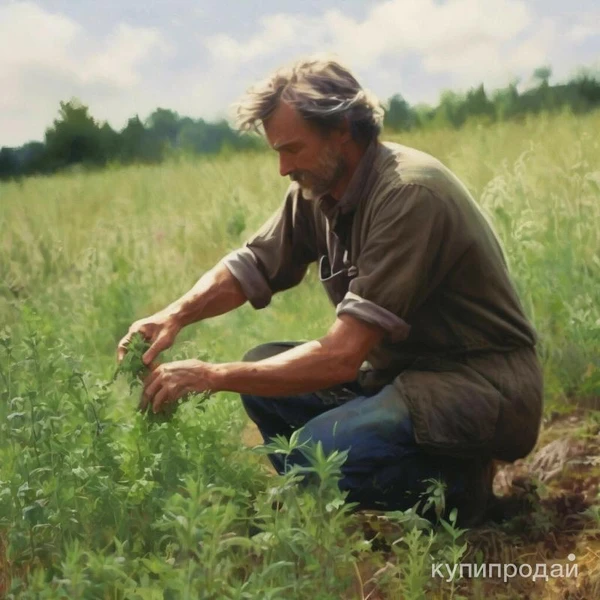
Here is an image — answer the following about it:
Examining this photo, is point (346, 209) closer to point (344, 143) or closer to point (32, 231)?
point (344, 143)

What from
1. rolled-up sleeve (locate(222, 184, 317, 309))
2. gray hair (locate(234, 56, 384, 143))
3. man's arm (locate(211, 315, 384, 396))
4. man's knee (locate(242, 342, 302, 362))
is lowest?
man's knee (locate(242, 342, 302, 362))

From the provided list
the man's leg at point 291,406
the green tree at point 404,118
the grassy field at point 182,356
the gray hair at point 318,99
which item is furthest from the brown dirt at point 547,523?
the green tree at point 404,118

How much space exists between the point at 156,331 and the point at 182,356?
1.11m

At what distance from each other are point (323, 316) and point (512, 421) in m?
1.53

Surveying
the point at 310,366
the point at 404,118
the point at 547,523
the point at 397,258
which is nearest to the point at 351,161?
the point at 397,258

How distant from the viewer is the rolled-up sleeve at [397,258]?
2891 mm

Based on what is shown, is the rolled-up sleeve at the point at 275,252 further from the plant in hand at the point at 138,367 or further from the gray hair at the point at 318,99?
the plant in hand at the point at 138,367

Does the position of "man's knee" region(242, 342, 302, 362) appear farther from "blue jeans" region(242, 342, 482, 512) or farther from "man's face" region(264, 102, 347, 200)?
"man's face" region(264, 102, 347, 200)

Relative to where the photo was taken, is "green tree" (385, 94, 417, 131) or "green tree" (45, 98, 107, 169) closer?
"green tree" (45, 98, 107, 169)

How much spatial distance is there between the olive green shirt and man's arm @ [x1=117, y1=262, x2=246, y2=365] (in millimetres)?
376

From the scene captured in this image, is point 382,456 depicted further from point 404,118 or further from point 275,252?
point 404,118

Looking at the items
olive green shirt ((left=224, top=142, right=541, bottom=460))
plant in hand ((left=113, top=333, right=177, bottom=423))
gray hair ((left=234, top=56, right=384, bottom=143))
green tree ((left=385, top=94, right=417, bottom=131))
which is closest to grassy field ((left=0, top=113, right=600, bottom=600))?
plant in hand ((left=113, top=333, right=177, bottom=423))

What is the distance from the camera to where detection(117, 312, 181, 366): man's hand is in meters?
3.18

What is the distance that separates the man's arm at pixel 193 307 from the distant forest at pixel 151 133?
2.16ft
